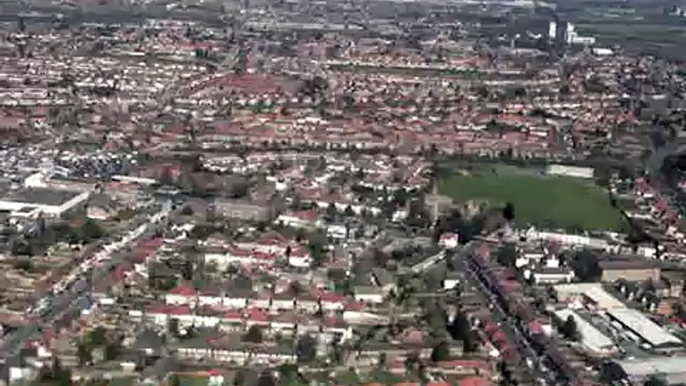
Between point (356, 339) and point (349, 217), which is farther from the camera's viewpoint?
point (349, 217)

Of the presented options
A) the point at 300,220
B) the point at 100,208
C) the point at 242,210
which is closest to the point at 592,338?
the point at 300,220

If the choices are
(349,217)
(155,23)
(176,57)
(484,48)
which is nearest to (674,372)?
(349,217)

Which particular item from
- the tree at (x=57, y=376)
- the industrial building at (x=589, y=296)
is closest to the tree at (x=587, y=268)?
the industrial building at (x=589, y=296)

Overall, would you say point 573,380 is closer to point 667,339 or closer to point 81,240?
point 667,339

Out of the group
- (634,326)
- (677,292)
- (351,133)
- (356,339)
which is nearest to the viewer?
(356,339)

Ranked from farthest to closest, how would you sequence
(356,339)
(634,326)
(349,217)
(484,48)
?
(484,48) < (349,217) < (634,326) < (356,339)

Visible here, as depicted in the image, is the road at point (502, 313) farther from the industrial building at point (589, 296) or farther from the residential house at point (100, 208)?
the residential house at point (100, 208)
